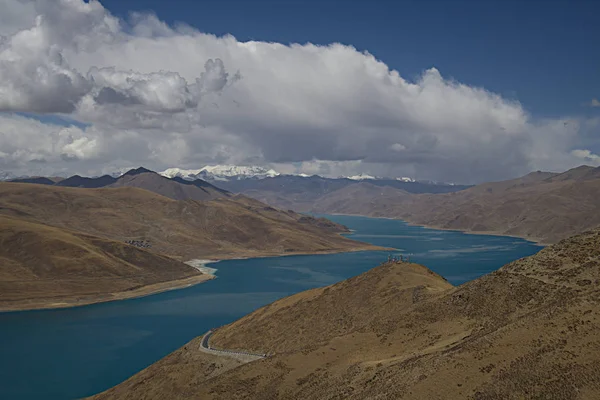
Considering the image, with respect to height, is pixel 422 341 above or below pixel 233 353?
above

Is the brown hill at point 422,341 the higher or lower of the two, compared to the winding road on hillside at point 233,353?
higher

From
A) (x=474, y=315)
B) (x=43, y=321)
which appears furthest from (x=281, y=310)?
(x=43, y=321)

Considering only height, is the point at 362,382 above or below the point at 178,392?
above

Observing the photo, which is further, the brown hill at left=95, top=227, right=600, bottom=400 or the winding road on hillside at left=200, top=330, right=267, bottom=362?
the winding road on hillside at left=200, top=330, right=267, bottom=362

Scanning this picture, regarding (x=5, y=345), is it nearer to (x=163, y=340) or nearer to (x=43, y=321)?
(x=43, y=321)

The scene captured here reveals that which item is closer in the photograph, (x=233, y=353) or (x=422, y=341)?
(x=422, y=341)

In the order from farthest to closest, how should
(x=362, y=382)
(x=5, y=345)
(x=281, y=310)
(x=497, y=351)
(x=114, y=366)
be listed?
(x=5, y=345), (x=114, y=366), (x=281, y=310), (x=362, y=382), (x=497, y=351)

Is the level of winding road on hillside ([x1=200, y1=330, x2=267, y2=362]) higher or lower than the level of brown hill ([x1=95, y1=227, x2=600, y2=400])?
lower

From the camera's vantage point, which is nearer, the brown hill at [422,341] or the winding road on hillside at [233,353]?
the brown hill at [422,341]
